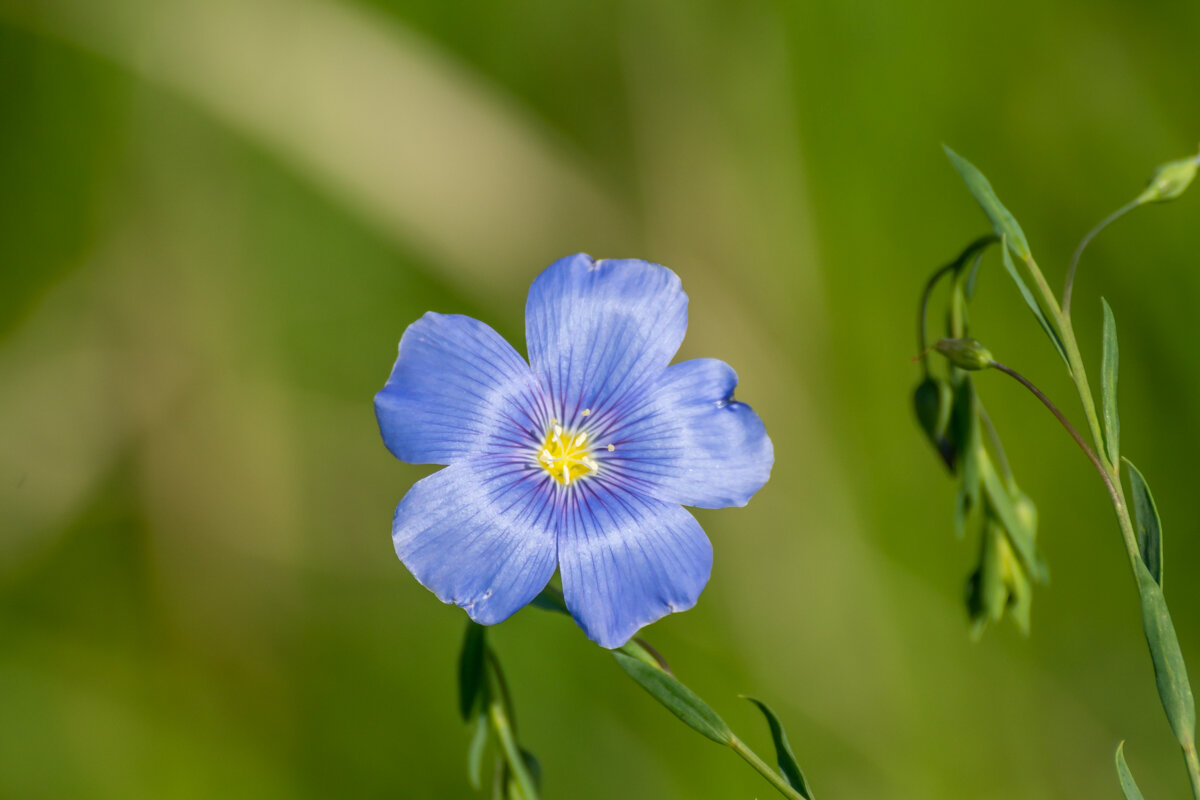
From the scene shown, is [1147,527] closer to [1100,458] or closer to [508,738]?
[1100,458]

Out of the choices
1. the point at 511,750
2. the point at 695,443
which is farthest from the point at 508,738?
the point at 695,443

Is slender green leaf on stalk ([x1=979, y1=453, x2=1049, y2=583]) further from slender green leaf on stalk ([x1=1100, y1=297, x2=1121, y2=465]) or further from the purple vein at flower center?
the purple vein at flower center

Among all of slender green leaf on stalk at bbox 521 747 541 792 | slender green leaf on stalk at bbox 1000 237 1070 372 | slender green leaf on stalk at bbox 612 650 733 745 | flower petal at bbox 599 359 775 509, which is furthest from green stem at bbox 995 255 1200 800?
slender green leaf on stalk at bbox 521 747 541 792

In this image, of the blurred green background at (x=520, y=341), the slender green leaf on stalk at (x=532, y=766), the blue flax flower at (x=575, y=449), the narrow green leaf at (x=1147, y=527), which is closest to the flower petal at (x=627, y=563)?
the blue flax flower at (x=575, y=449)

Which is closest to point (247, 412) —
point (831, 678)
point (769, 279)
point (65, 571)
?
point (65, 571)

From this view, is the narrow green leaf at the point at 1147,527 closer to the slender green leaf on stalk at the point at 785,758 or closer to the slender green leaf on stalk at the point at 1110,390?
the slender green leaf on stalk at the point at 1110,390
